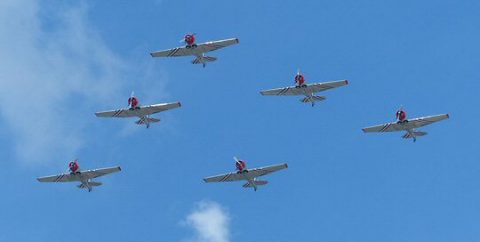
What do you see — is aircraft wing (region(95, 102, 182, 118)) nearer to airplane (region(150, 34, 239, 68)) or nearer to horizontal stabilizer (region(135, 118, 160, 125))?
horizontal stabilizer (region(135, 118, 160, 125))

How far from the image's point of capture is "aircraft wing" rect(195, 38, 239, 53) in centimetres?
19838

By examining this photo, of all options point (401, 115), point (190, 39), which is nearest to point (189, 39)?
point (190, 39)

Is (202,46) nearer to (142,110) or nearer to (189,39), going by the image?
(189,39)

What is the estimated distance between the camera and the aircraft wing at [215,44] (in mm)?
198375

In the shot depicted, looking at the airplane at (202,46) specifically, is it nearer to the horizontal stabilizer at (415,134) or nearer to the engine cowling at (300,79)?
the engine cowling at (300,79)

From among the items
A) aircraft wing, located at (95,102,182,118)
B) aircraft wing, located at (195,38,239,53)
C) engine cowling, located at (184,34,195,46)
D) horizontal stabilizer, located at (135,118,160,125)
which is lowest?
horizontal stabilizer, located at (135,118,160,125)

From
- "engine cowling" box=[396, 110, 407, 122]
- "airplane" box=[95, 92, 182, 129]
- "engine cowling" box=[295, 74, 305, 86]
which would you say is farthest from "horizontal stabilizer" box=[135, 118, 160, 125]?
"engine cowling" box=[396, 110, 407, 122]

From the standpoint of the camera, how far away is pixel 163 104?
195 m

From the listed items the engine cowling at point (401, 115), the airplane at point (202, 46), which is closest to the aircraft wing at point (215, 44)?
the airplane at point (202, 46)

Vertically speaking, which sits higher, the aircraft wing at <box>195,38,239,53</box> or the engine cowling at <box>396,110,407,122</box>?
the aircraft wing at <box>195,38,239,53</box>

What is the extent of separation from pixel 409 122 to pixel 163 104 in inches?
1904

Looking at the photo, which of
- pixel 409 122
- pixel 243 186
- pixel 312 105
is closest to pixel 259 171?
pixel 243 186

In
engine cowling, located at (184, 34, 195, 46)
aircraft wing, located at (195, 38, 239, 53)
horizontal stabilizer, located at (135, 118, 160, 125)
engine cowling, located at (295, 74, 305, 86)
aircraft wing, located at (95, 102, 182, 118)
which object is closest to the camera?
aircraft wing, located at (95, 102, 182, 118)

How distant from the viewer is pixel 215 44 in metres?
199
